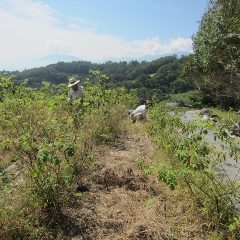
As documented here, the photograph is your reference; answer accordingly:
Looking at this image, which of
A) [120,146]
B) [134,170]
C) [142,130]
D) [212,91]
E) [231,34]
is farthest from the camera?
[212,91]

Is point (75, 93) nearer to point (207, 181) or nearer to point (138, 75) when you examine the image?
point (207, 181)

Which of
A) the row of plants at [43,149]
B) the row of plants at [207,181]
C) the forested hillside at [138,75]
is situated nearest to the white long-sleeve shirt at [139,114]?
the row of plants at [43,149]

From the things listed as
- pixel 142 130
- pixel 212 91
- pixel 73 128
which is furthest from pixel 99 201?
pixel 212 91

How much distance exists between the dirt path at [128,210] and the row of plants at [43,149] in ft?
1.19

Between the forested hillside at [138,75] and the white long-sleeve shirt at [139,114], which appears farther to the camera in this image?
the forested hillside at [138,75]

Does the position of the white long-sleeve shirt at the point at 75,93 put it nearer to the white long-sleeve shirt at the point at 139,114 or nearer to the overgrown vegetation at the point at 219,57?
the white long-sleeve shirt at the point at 139,114

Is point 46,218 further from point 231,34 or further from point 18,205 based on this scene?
point 231,34

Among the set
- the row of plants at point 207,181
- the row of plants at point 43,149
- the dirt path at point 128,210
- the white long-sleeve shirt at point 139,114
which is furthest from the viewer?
the white long-sleeve shirt at point 139,114

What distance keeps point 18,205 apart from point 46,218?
420 millimetres

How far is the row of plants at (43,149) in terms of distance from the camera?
14.4 ft

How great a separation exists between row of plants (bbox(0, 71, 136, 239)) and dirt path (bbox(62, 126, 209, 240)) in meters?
0.36

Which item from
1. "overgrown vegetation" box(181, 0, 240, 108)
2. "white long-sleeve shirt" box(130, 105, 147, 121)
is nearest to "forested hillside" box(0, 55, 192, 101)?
"overgrown vegetation" box(181, 0, 240, 108)

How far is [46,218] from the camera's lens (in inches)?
188

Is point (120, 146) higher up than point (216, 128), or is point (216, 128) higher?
point (216, 128)
